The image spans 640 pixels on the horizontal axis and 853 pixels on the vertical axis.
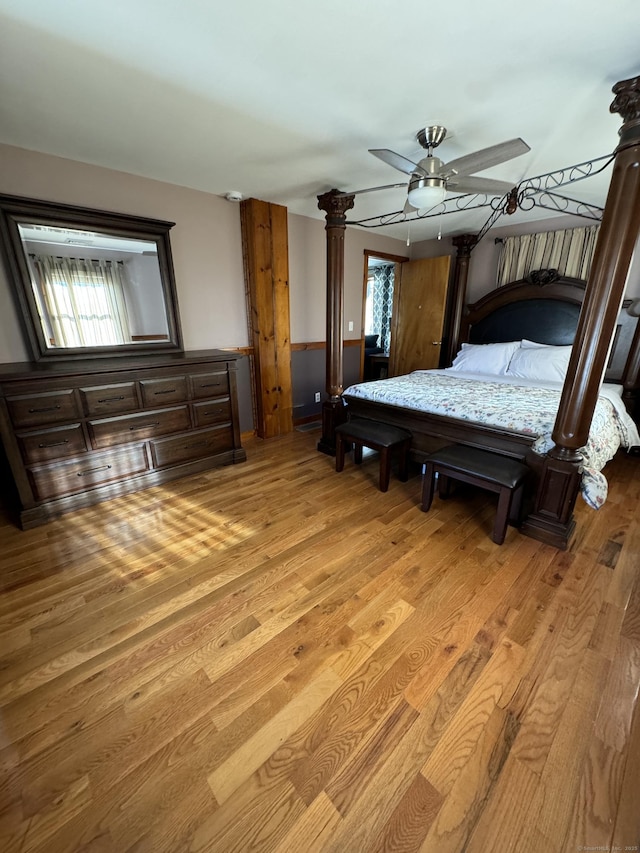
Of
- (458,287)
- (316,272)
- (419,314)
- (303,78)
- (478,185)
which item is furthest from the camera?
(419,314)

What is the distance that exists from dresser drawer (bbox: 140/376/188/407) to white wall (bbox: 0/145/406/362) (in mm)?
652

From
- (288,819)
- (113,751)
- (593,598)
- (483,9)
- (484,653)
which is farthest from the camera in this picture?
(593,598)

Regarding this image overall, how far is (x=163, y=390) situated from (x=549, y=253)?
4.24 metres

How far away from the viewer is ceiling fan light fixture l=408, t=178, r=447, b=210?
196cm

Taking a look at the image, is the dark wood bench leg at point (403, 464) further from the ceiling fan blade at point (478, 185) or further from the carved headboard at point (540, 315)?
the carved headboard at point (540, 315)

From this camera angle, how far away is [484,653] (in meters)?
1.39

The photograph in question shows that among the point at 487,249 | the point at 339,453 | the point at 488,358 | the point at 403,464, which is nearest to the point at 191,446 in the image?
the point at 339,453

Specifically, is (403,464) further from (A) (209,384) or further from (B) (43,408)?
(B) (43,408)

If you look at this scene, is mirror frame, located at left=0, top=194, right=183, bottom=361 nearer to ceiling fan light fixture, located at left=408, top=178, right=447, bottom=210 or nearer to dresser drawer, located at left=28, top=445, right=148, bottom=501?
dresser drawer, located at left=28, top=445, right=148, bottom=501

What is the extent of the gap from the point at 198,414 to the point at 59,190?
180 cm

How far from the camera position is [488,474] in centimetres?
198

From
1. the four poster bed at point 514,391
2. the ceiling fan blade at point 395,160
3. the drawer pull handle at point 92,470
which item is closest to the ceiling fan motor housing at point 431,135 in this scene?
the ceiling fan blade at point 395,160

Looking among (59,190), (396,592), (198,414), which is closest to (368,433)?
(396,592)

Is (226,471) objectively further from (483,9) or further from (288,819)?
(483,9)
